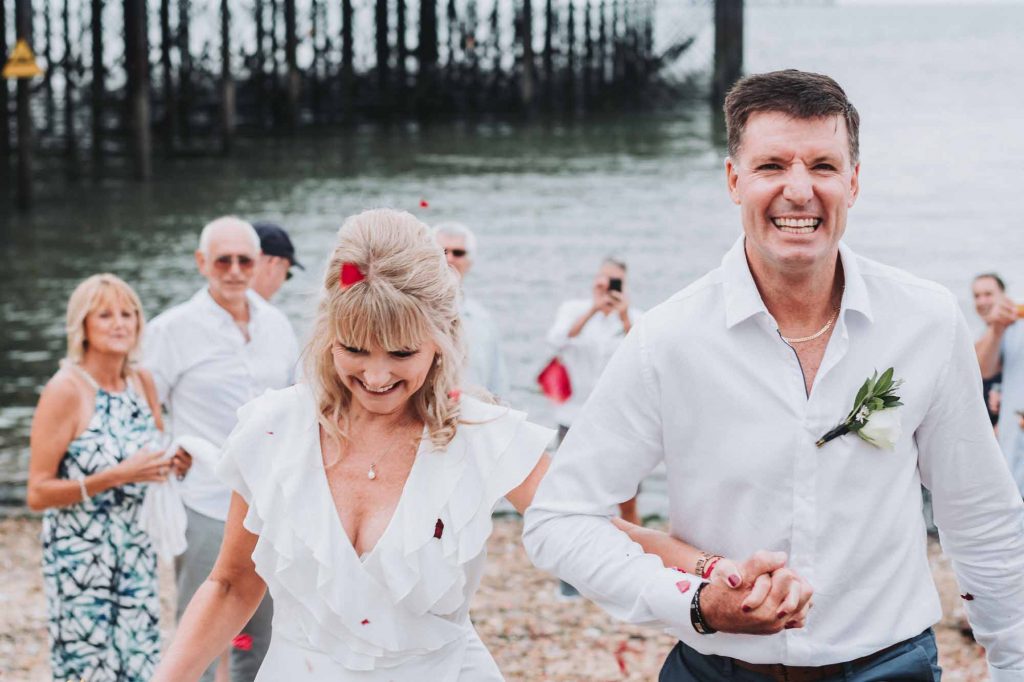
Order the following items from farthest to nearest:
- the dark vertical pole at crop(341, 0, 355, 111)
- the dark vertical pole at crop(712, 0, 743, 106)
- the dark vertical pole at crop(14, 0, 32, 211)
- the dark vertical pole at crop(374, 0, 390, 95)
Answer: the dark vertical pole at crop(712, 0, 743, 106) < the dark vertical pole at crop(374, 0, 390, 95) < the dark vertical pole at crop(341, 0, 355, 111) < the dark vertical pole at crop(14, 0, 32, 211)

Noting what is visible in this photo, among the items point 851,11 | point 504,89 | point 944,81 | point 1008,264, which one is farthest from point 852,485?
point 851,11

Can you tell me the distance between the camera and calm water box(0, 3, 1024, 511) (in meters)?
19.3

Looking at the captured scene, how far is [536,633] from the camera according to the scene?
6.78m

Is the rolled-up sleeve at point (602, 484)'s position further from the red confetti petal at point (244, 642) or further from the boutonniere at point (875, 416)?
the red confetti petal at point (244, 642)

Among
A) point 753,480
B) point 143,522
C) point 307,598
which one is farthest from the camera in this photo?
point 143,522

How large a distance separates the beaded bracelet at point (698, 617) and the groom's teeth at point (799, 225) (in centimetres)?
61

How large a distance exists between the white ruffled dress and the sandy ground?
3.26 m

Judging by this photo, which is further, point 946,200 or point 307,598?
point 946,200

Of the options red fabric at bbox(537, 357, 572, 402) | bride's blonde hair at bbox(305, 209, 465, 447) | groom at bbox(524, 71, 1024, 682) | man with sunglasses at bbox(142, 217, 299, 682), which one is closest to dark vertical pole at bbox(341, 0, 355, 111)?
red fabric at bbox(537, 357, 572, 402)

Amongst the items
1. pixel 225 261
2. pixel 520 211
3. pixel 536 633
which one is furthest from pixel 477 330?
pixel 520 211

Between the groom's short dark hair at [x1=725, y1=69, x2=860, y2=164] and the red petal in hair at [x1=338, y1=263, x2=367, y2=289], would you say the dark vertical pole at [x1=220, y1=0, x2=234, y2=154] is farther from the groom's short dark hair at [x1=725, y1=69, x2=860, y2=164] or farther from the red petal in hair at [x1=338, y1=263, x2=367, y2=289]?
the groom's short dark hair at [x1=725, y1=69, x2=860, y2=164]

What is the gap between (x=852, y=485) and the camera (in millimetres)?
2447

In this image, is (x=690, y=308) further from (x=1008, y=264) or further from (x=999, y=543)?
(x=1008, y=264)

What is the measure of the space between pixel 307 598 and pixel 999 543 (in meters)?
1.30
